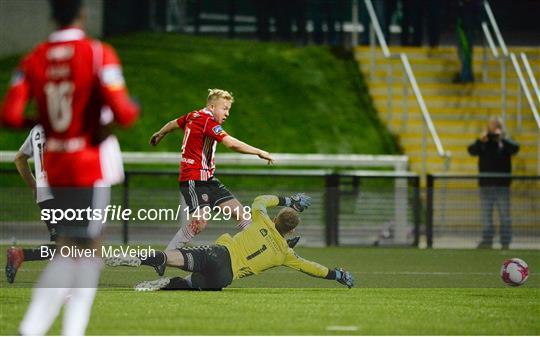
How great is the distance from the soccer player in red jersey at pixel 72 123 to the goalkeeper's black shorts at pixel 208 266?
4.83 meters

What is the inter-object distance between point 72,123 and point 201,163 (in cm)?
707

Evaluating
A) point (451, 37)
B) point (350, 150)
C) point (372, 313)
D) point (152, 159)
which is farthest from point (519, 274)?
point (451, 37)

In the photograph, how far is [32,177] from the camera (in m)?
13.4

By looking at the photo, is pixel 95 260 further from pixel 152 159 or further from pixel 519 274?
pixel 152 159

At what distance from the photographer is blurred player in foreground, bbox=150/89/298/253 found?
14.7 m

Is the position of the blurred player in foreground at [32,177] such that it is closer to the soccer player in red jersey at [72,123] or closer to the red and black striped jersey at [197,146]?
the red and black striped jersey at [197,146]

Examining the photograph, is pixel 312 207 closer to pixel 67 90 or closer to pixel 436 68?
pixel 436 68

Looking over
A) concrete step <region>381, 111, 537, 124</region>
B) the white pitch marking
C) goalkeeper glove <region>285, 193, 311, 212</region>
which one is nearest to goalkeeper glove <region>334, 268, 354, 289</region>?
goalkeeper glove <region>285, 193, 311, 212</region>

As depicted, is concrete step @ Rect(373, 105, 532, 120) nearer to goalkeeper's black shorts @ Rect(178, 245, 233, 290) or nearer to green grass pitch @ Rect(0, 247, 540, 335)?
green grass pitch @ Rect(0, 247, 540, 335)

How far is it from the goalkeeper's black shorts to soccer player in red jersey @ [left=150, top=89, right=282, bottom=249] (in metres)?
1.22

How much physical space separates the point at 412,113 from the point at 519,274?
44.4 feet

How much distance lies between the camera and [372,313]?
11602 mm

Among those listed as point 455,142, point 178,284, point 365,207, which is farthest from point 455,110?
point 178,284

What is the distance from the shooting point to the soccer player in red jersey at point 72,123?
7852 mm
